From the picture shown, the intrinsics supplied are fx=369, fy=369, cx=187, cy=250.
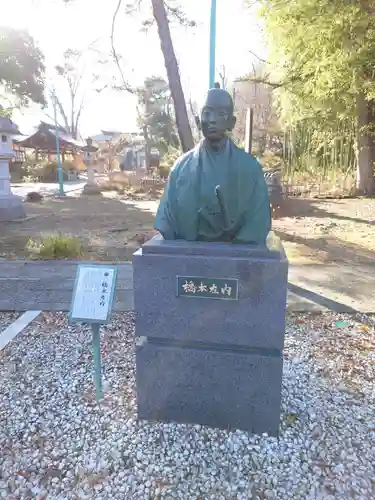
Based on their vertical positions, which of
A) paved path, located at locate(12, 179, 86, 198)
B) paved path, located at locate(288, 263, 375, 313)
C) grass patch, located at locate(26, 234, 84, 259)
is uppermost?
paved path, located at locate(12, 179, 86, 198)

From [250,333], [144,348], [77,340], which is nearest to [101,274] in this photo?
[144,348]

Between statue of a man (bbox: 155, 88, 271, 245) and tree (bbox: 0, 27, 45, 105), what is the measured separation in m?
15.1

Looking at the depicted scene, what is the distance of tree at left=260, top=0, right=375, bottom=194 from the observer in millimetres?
7102

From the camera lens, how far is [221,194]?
6.67 feet

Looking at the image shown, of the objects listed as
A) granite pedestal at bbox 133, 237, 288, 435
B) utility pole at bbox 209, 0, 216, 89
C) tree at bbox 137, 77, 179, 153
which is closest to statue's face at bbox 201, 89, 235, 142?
granite pedestal at bbox 133, 237, 288, 435

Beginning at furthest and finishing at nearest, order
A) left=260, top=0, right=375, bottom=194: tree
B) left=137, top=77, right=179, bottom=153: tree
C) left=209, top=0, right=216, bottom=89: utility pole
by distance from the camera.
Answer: left=137, top=77, right=179, bottom=153: tree < left=260, top=0, right=375, bottom=194: tree < left=209, top=0, right=216, bottom=89: utility pole

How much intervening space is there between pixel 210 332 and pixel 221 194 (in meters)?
0.77

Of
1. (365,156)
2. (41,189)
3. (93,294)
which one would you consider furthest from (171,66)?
(41,189)

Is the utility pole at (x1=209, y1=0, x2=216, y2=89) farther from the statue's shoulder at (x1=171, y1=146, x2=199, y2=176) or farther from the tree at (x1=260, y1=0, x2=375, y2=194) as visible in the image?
the statue's shoulder at (x1=171, y1=146, x2=199, y2=176)

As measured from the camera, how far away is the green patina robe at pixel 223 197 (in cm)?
212

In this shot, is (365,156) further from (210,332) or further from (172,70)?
(210,332)

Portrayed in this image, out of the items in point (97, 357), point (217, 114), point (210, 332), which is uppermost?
point (217, 114)

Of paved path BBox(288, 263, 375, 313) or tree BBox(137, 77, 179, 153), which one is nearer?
paved path BBox(288, 263, 375, 313)

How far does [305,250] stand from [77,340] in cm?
430
